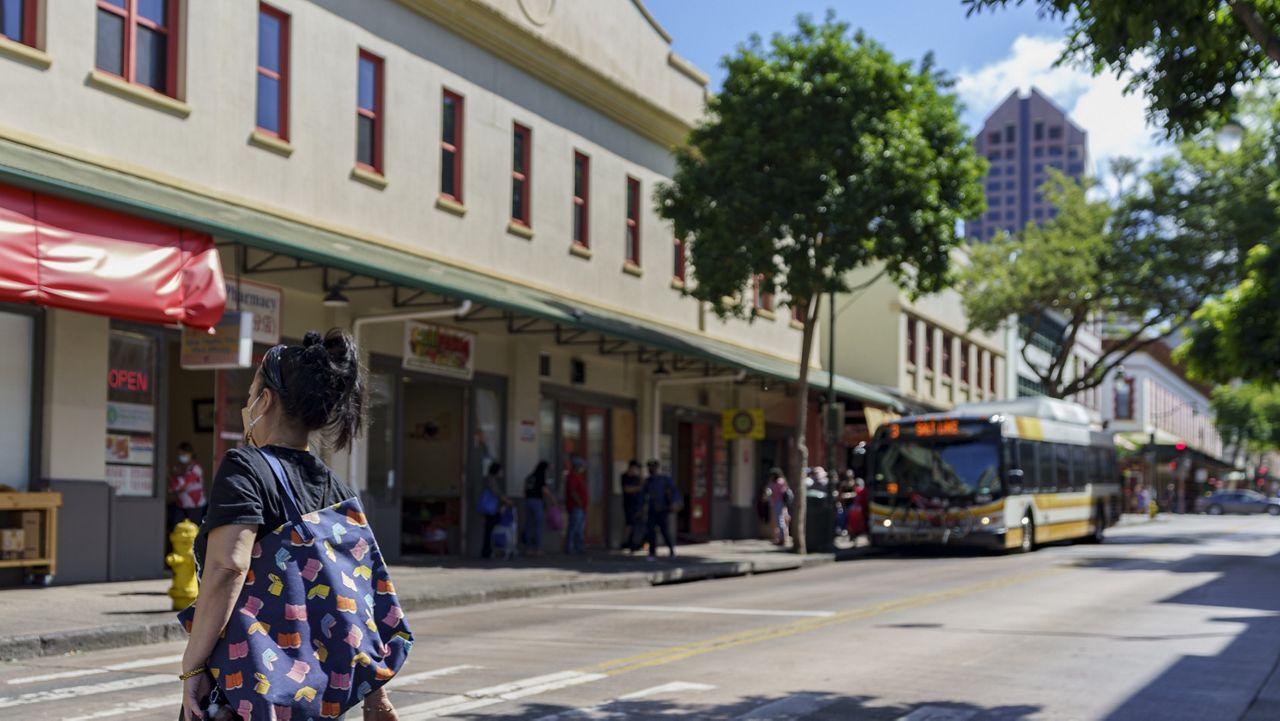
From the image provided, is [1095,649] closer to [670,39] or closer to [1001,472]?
[1001,472]

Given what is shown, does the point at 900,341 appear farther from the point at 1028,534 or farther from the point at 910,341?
the point at 1028,534

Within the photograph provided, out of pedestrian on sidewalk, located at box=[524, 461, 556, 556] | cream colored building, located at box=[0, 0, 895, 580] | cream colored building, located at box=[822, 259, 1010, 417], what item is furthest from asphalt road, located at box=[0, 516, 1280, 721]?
cream colored building, located at box=[822, 259, 1010, 417]

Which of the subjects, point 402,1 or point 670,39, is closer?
point 402,1

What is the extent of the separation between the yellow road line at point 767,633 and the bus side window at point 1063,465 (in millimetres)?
13647

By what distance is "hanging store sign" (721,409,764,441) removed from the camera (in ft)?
101

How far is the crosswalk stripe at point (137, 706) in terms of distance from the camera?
26.3 feet

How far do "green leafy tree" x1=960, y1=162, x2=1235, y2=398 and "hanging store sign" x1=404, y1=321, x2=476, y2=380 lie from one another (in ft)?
73.6

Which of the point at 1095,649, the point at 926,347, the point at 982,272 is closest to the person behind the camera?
the point at 1095,649

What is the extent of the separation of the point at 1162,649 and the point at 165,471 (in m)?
11.7

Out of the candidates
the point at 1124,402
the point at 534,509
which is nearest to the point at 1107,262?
the point at 534,509

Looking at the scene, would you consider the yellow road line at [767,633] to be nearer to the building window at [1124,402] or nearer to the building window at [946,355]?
the building window at [946,355]

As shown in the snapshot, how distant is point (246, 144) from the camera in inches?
730

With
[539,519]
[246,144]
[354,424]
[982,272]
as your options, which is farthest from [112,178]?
[982,272]

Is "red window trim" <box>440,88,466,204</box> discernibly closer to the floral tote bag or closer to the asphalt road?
the asphalt road
